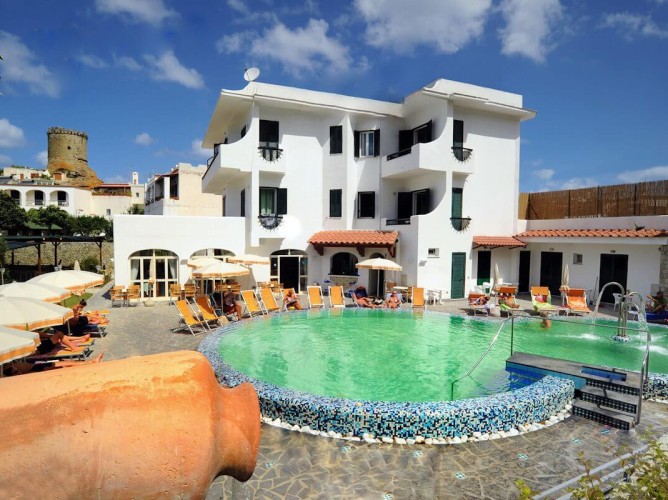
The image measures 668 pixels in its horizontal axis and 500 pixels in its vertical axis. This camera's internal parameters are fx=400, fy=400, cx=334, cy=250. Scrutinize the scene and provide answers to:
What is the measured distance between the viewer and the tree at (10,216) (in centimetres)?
3938

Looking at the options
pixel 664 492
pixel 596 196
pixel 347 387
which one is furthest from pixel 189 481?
pixel 596 196

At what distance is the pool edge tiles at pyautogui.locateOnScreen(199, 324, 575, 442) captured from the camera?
6.32m

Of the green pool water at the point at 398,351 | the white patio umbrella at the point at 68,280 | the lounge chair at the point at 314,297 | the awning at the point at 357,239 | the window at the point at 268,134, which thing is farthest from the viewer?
the window at the point at 268,134

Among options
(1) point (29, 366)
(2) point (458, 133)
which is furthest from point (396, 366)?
(2) point (458, 133)

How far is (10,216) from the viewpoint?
1575 inches

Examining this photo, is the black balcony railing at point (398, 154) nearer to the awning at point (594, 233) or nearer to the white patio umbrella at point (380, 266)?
the white patio umbrella at point (380, 266)

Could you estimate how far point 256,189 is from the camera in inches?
840

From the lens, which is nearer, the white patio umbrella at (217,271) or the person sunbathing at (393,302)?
the white patio umbrella at (217,271)

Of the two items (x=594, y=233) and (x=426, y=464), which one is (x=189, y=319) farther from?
(x=594, y=233)

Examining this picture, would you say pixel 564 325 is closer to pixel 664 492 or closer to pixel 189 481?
pixel 664 492

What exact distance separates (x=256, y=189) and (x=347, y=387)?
14.7 meters

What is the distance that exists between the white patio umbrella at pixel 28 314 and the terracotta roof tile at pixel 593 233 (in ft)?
66.6

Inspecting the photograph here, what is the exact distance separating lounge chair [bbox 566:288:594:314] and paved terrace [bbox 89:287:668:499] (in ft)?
31.6

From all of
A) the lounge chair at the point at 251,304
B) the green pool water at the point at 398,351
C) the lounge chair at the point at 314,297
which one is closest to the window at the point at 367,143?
the lounge chair at the point at 314,297
